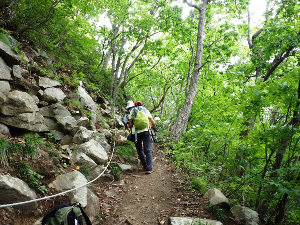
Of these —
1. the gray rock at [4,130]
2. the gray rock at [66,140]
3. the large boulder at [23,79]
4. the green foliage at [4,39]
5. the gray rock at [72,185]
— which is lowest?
the gray rock at [72,185]

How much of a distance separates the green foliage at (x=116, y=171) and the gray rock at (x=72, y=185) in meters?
1.72

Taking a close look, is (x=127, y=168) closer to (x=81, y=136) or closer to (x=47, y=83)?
(x=81, y=136)

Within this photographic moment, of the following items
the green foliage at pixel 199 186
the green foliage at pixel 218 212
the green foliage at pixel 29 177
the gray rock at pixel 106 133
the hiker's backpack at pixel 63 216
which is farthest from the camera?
the gray rock at pixel 106 133

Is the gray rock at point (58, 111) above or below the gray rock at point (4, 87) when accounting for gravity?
below

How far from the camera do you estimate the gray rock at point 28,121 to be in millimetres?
4188

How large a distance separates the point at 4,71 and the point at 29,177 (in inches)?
114

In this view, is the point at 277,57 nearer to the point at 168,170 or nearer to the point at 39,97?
the point at 168,170

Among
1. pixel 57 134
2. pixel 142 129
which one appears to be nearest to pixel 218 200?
pixel 142 129

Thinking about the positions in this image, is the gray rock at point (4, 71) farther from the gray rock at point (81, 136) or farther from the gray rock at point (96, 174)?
the gray rock at point (96, 174)

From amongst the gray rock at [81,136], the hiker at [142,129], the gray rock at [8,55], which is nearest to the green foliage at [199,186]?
the hiker at [142,129]

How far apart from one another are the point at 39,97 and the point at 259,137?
5.97m

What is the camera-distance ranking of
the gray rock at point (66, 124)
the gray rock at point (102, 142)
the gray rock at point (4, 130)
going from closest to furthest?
the gray rock at point (4, 130) → the gray rock at point (66, 124) → the gray rock at point (102, 142)

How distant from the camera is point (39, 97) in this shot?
5.51 meters

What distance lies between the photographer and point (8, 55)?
4688 millimetres
